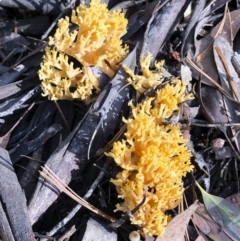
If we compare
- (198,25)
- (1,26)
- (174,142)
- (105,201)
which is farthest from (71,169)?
(198,25)

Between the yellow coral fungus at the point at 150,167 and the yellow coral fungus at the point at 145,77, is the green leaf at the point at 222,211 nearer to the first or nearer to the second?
the yellow coral fungus at the point at 150,167

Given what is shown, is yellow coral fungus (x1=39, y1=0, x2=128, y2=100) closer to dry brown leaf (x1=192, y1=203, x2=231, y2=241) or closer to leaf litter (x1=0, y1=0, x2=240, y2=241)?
leaf litter (x1=0, y1=0, x2=240, y2=241)

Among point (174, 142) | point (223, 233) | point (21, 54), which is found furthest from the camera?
point (21, 54)

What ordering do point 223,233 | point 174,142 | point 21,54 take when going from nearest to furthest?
point 174,142 < point 223,233 < point 21,54

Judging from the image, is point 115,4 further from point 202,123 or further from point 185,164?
point 185,164

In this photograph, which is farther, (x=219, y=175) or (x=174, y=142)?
(x=219, y=175)

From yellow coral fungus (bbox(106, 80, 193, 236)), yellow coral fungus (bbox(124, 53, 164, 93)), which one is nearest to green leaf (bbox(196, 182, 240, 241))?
yellow coral fungus (bbox(106, 80, 193, 236))

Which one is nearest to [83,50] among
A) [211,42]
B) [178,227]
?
[211,42]
